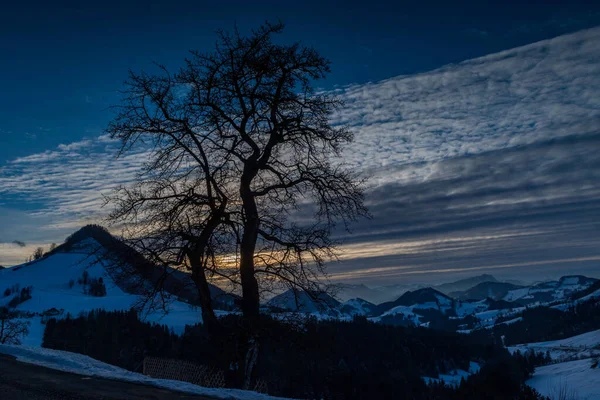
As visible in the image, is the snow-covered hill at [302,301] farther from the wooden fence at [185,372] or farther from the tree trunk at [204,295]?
the wooden fence at [185,372]

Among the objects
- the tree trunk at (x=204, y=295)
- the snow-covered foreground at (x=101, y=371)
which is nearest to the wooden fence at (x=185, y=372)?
the tree trunk at (x=204, y=295)

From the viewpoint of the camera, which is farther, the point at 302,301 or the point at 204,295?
the point at 302,301

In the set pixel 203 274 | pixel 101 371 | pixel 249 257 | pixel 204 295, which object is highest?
pixel 249 257

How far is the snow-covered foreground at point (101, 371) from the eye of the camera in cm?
933

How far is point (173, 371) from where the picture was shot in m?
15.6

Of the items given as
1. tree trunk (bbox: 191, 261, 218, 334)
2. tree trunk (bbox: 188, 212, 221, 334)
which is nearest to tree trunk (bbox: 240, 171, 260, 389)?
tree trunk (bbox: 188, 212, 221, 334)

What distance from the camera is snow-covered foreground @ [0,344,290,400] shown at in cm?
933

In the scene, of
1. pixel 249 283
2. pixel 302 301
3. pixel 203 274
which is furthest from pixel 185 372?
pixel 302 301

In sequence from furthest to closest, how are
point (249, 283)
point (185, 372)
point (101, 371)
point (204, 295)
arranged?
1. point (185, 372)
2. point (204, 295)
3. point (249, 283)
4. point (101, 371)

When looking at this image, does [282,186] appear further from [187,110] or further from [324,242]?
[187,110]

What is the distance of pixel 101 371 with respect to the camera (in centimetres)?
1227

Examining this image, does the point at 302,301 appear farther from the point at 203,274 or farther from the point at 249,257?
the point at 203,274

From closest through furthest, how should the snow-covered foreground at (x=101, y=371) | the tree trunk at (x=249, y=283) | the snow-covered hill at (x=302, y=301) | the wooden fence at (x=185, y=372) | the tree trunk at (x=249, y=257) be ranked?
the snow-covered foreground at (x=101, y=371) < the tree trunk at (x=249, y=283) < the tree trunk at (x=249, y=257) < the snow-covered hill at (x=302, y=301) < the wooden fence at (x=185, y=372)

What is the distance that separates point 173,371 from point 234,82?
369 inches
